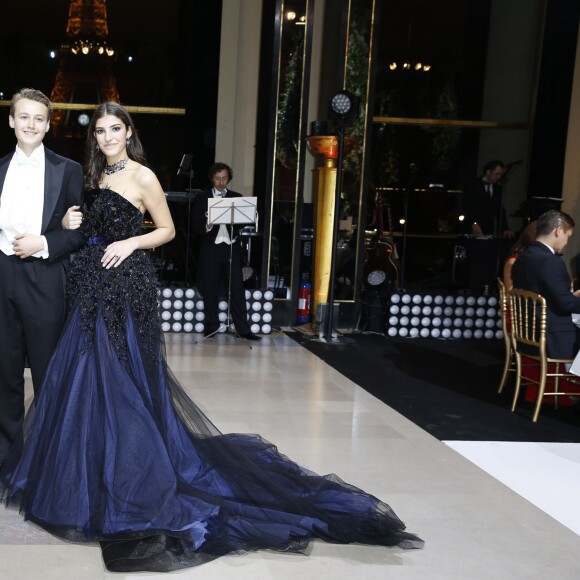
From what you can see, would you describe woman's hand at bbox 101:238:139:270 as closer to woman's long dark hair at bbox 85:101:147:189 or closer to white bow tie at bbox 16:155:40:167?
woman's long dark hair at bbox 85:101:147:189

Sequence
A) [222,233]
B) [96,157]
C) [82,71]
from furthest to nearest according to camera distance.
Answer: [82,71] < [222,233] < [96,157]

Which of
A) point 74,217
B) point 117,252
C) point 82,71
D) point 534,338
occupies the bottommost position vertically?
point 534,338

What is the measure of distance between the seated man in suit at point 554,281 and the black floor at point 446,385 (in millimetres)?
516

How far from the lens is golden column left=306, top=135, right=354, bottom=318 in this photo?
8.27 metres

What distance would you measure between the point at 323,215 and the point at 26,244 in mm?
5318

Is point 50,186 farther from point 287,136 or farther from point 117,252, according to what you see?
point 287,136

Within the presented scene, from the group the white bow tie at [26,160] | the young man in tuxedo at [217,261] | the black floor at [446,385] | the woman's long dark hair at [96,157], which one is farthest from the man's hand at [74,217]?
the young man in tuxedo at [217,261]

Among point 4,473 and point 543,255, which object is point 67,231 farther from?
point 543,255

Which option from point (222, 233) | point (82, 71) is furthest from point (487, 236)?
point (82, 71)

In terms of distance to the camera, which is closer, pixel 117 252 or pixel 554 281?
pixel 117 252

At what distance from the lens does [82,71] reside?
10805 millimetres

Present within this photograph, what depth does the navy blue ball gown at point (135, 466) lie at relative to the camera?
289 cm

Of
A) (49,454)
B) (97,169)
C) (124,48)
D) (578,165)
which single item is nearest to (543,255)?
(97,169)

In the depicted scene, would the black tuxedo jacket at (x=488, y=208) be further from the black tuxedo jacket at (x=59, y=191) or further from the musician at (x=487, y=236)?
the black tuxedo jacket at (x=59, y=191)
